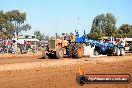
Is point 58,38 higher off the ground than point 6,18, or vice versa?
point 6,18

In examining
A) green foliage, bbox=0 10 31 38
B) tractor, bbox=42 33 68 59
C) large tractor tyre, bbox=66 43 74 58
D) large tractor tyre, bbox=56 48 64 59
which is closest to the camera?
large tractor tyre, bbox=56 48 64 59

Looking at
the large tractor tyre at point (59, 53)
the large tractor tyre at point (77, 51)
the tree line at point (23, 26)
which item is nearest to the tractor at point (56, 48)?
the large tractor tyre at point (59, 53)

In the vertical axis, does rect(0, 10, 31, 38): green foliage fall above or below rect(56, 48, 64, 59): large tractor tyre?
above

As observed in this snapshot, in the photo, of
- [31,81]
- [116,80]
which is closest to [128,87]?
[116,80]

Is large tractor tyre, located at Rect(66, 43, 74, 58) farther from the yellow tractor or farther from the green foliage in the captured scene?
the green foliage

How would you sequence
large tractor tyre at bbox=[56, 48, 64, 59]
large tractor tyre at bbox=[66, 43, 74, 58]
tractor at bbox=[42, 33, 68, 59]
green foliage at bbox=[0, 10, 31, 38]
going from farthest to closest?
green foliage at bbox=[0, 10, 31, 38]
large tractor tyre at bbox=[66, 43, 74, 58]
tractor at bbox=[42, 33, 68, 59]
large tractor tyre at bbox=[56, 48, 64, 59]

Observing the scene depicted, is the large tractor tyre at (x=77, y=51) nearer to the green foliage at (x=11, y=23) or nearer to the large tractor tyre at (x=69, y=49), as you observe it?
the large tractor tyre at (x=69, y=49)

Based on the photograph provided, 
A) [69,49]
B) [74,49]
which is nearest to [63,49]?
[69,49]

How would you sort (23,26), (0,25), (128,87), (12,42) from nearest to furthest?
(128,87)
(12,42)
(0,25)
(23,26)

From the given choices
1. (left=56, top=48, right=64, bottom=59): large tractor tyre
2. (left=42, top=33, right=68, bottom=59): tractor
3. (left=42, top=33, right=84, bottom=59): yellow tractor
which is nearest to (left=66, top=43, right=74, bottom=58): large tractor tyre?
(left=42, top=33, right=84, bottom=59): yellow tractor

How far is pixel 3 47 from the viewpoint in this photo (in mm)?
35125

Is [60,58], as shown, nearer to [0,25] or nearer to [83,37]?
[83,37]

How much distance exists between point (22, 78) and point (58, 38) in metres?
13.2

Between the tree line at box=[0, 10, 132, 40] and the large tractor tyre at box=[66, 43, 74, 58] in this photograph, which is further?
the tree line at box=[0, 10, 132, 40]
